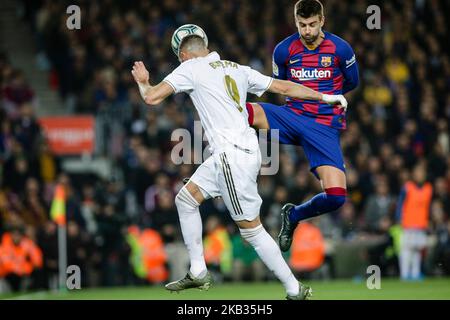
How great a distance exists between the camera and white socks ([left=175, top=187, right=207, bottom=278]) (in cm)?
1061

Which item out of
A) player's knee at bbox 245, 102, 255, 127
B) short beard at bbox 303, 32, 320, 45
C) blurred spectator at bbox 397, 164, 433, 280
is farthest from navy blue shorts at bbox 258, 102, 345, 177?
blurred spectator at bbox 397, 164, 433, 280

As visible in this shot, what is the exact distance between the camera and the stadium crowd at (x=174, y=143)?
18.8m

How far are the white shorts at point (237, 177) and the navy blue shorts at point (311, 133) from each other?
1032 mm

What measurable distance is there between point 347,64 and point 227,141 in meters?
1.87

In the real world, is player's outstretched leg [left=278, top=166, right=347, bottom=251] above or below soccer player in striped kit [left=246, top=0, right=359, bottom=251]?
below

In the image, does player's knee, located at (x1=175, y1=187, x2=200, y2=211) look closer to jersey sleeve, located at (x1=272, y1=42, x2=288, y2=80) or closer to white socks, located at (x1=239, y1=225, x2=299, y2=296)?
white socks, located at (x1=239, y1=225, x2=299, y2=296)

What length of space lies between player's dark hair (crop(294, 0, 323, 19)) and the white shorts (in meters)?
1.57

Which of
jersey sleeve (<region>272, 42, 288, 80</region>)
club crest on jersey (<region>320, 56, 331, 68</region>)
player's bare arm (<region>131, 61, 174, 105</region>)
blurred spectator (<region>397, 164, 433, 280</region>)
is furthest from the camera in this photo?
blurred spectator (<region>397, 164, 433, 280</region>)

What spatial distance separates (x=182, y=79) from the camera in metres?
10.2

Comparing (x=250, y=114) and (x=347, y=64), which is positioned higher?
(x=347, y=64)

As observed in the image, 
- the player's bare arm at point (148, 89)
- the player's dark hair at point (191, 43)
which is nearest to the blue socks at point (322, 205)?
the player's dark hair at point (191, 43)

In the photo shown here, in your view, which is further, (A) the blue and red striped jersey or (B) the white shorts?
(A) the blue and red striped jersey

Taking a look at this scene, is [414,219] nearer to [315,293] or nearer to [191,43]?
[315,293]

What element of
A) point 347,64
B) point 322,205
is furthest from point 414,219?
point 347,64
